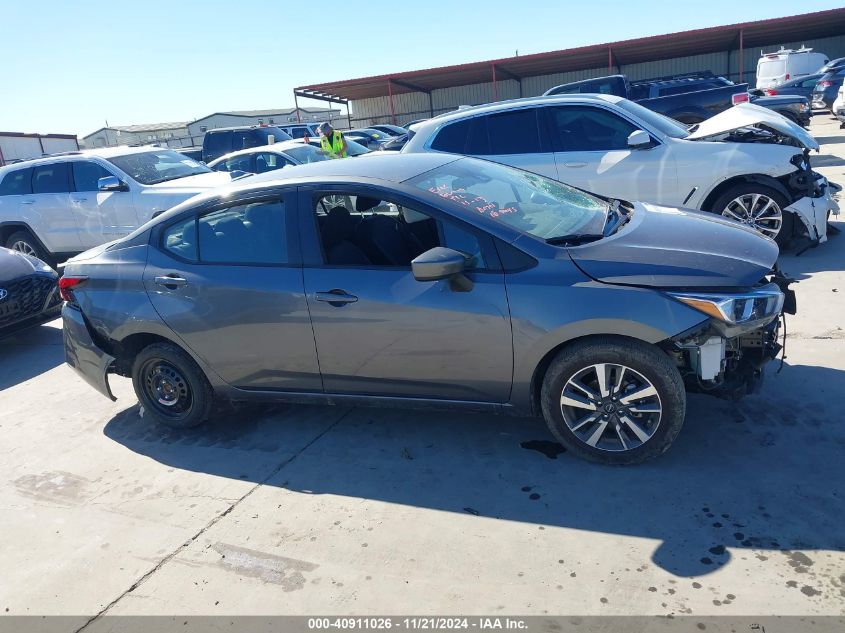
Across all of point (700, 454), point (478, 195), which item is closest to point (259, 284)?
point (478, 195)

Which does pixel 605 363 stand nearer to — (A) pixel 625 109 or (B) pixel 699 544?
(B) pixel 699 544

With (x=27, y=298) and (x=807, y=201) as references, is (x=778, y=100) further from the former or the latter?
(x=27, y=298)

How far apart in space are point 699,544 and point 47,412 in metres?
4.85

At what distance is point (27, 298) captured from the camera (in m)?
6.90

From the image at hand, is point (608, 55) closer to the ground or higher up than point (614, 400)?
higher up

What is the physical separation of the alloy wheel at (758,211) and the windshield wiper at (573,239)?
3.55 m

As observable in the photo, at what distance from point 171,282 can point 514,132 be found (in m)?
4.48

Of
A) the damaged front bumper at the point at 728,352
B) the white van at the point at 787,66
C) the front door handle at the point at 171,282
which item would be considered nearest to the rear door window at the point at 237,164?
the front door handle at the point at 171,282

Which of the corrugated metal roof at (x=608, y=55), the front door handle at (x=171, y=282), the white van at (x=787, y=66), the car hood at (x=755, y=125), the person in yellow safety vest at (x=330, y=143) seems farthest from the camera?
the corrugated metal roof at (x=608, y=55)

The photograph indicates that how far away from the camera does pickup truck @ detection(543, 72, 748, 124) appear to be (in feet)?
45.0

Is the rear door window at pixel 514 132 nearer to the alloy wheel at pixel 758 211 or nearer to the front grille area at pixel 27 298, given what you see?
the alloy wheel at pixel 758 211

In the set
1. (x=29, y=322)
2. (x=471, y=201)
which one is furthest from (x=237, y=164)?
(x=471, y=201)

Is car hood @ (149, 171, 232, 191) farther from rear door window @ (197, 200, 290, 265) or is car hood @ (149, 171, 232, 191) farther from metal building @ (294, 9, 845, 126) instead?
metal building @ (294, 9, 845, 126)

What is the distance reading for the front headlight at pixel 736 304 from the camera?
10.5 ft
